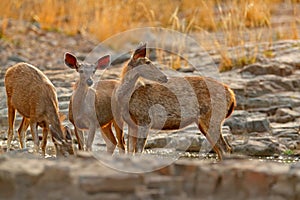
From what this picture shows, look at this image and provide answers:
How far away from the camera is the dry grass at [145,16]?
18656mm

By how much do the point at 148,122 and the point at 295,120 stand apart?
3691mm

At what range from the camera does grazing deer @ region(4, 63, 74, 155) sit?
11.4 meters

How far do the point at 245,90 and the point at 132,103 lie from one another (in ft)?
14.3

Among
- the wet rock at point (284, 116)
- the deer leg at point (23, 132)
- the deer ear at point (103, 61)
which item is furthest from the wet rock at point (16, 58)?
the deer ear at point (103, 61)

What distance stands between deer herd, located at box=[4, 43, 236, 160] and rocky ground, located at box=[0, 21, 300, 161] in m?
1.11

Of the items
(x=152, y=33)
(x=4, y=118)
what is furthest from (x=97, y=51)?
(x=4, y=118)

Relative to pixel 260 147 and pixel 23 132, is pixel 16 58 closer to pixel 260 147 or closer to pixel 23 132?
pixel 23 132

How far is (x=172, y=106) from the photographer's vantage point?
1173cm

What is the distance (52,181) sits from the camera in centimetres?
689

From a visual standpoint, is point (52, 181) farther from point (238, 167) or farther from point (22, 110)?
point (22, 110)

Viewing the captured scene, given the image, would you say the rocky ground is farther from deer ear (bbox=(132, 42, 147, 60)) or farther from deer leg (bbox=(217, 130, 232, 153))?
deer ear (bbox=(132, 42, 147, 60))

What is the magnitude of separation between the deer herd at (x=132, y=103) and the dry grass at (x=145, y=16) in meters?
6.17

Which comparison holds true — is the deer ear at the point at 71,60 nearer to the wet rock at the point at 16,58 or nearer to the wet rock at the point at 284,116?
the wet rock at the point at 284,116

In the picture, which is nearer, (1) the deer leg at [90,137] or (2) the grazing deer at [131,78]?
(1) the deer leg at [90,137]
